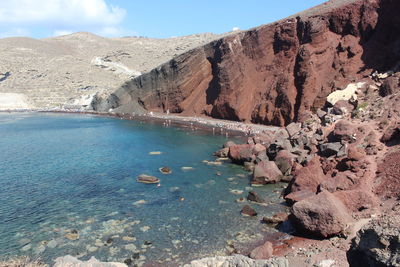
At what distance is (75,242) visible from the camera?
20.8m

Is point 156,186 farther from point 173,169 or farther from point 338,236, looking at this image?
point 338,236

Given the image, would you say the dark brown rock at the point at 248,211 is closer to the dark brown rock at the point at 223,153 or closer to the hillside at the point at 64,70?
the dark brown rock at the point at 223,153

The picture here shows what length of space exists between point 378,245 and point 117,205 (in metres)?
20.4

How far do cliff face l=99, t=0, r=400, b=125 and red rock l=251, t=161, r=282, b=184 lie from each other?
1139 inches

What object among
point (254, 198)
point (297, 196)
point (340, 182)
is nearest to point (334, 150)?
point (340, 182)

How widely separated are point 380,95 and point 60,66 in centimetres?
15041

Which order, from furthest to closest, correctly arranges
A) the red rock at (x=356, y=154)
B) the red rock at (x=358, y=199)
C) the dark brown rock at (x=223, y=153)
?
the dark brown rock at (x=223, y=153), the red rock at (x=356, y=154), the red rock at (x=358, y=199)

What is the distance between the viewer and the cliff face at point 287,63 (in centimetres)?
5644

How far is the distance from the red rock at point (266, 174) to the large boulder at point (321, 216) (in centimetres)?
1134

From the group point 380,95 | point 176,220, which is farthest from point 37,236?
point 380,95

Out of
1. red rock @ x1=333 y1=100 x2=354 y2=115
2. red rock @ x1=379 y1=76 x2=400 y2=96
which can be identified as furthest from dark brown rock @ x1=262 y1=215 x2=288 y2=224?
red rock @ x1=379 y1=76 x2=400 y2=96

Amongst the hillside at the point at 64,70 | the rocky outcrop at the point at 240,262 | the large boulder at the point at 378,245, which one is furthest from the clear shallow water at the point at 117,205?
the hillside at the point at 64,70

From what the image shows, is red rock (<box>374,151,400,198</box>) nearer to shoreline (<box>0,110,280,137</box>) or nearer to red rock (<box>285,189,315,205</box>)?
red rock (<box>285,189,315,205</box>)

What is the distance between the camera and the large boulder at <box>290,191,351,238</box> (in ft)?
64.7
